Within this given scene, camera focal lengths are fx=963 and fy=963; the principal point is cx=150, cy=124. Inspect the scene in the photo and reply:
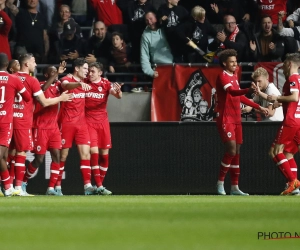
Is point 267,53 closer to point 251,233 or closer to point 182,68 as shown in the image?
point 182,68

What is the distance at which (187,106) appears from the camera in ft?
55.2

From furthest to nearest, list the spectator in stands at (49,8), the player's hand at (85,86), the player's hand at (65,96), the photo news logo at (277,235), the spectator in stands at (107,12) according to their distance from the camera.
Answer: the spectator in stands at (49,8) < the spectator in stands at (107,12) < the player's hand at (85,86) < the player's hand at (65,96) < the photo news logo at (277,235)

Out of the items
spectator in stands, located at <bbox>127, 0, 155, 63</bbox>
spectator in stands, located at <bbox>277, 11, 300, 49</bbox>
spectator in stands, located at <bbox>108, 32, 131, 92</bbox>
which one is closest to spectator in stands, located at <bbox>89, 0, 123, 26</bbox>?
spectator in stands, located at <bbox>127, 0, 155, 63</bbox>

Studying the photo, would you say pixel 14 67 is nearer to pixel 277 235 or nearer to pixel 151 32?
pixel 151 32

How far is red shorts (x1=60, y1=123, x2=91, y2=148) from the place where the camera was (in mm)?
15484

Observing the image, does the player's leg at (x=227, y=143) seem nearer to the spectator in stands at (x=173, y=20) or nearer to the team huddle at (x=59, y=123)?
the team huddle at (x=59, y=123)

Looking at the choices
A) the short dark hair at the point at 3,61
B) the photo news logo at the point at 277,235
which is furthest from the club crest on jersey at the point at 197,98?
the photo news logo at the point at 277,235

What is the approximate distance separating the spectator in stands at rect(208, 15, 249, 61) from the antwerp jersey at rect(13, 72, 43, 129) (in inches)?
169

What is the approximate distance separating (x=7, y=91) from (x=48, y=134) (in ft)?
5.46

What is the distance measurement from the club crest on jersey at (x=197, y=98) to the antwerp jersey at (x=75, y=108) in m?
2.08

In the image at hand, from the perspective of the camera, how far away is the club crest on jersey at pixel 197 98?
16.8 metres

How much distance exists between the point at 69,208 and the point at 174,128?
5.23m

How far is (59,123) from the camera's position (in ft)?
52.1

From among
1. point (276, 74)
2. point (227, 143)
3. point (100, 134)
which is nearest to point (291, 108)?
point (227, 143)
